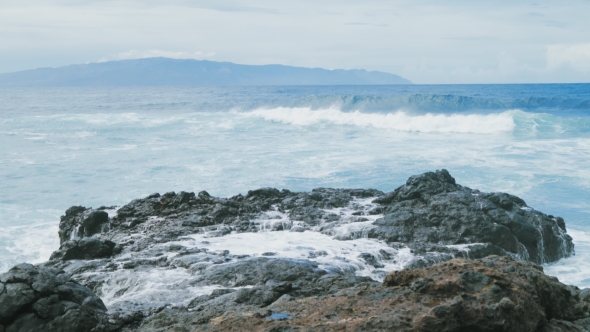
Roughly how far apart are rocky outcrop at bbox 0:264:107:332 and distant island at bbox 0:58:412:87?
164 metres

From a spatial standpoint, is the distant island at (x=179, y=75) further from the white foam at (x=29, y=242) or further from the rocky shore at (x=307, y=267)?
the rocky shore at (x=307, y=267)

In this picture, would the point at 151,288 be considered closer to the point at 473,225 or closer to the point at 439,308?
the point at 439,308

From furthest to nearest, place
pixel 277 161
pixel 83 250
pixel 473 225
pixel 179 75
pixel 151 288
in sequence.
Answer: pixel 179 75
pixel 277 161
pixel 473 225
pixel 83 250
pixel 151 288

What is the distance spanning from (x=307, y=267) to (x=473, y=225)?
3694 mm

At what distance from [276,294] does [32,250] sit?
725 centimetres

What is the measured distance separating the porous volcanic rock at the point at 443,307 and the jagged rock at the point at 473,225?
14.4 feet

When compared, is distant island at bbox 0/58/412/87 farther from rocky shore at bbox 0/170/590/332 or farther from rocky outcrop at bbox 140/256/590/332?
rocky outcrop at bbox 140/256/590/332

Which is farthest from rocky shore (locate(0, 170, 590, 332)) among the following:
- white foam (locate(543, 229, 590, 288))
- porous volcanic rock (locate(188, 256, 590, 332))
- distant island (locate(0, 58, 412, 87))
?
distant island (locate(0, 58, 412, 87))

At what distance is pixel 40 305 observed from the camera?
5250 millimetres

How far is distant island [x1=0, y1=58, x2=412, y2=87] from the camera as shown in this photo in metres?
169

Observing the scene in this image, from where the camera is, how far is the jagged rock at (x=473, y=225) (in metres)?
9.47

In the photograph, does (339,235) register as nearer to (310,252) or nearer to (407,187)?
(310,252)

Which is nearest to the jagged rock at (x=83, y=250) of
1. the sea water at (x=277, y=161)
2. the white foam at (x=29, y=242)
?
the sea water at (x=277, y=161)

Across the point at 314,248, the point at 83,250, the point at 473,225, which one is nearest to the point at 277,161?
the point at 473,225
